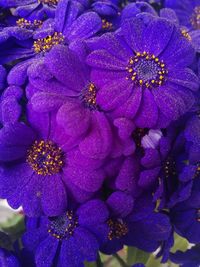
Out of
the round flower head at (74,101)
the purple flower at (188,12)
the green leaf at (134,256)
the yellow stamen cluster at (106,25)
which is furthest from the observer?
the purple flower at (188,12)

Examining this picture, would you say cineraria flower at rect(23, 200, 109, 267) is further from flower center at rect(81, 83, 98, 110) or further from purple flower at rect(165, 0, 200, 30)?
purple flower at rect(165, 0, 200, 30)

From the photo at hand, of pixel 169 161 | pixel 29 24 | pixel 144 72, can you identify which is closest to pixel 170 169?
pixel 169 161

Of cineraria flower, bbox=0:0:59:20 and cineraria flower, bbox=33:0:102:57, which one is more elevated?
cineraria flower, bbox=33:0:102:57

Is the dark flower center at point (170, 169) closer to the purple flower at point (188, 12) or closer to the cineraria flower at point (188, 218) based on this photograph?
the cineraria flower at point (188, 218)

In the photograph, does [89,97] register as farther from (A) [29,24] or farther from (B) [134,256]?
(B) [134,256]

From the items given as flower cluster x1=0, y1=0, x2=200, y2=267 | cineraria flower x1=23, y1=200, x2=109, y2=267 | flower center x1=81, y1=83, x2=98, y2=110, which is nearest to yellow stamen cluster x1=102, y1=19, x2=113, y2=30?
flower cluster x1=0, y1=0, x2=200, y2=267

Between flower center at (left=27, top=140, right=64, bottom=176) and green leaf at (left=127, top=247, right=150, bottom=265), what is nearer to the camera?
flower center at (left=27, top=140, right=64, bottom=176)

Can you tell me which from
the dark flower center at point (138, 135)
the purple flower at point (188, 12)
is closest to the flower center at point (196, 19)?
the purple flower at point (188, 12)

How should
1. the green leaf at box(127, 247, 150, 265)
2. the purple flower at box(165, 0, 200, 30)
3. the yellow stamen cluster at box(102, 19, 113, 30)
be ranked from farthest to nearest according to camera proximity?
the purple flower at box(165, 0, 200, 30)
the green leaf at box(127, 247, 150, 265)
the yellow stamen cluster at box(102, 19, 113, 30)
